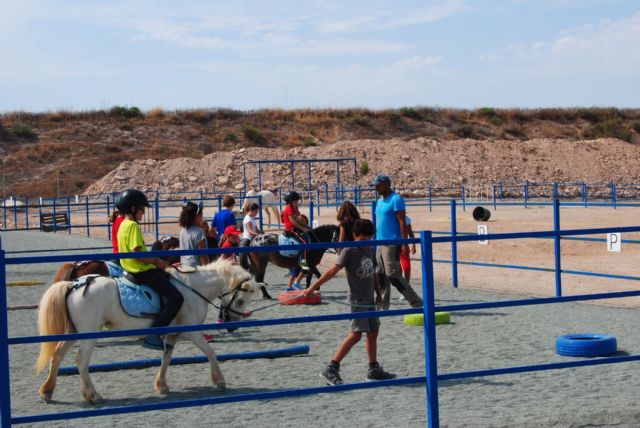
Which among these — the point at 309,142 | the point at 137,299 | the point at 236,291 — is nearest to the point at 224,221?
the point at 236,291

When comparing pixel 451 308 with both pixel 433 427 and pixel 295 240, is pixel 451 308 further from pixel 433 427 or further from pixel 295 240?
pixel 295 240

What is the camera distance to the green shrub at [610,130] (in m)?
80.8

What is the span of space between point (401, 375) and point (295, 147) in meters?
63.3

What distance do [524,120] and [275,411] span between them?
83.6 m

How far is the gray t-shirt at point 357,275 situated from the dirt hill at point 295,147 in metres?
53.8

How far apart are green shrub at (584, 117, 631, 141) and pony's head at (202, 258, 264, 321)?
77.1 meters

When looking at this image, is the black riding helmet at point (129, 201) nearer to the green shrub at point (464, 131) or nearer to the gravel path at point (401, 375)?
the gravel path at point (401, 375)

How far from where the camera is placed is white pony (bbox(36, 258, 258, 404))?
271 inches

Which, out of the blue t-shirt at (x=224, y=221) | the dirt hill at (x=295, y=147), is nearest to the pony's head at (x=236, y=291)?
the blue t-shirt at (x=224, y=221)

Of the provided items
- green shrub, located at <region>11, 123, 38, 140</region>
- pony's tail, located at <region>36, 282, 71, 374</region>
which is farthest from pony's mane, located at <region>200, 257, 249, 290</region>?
green shrub, located at <region>11, 123, 38, 140</region>

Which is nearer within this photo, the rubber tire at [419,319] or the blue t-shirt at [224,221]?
the rubber tire at [419,319]

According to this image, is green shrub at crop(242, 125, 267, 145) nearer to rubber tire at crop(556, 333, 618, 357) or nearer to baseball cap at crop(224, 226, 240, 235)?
baseball cap at crop(224, 226, 240, 235)

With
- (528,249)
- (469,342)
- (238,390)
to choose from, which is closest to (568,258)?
(528,249)

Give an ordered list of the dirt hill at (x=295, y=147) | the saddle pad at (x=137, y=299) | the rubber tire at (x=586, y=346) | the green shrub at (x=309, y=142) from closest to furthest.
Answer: the saddle pad at (x=137, y=299), the rubber tire at (x=586, y=346), the dirt hill at (x=295, y=147), the green shrub at (x=309, y=142)
